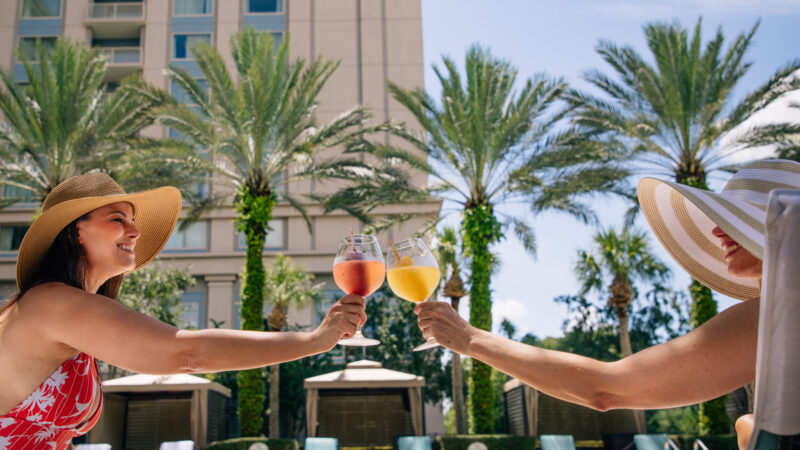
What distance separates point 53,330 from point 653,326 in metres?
30.3

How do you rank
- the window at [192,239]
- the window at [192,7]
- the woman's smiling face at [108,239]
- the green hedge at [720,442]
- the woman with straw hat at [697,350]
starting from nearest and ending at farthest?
the woman with straw hat at [697,350] < the woman's smiling face at [108,239] < the green hedge at [720,442] < the window at [192,239] < the window at [192,7]

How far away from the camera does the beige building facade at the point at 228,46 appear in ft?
104

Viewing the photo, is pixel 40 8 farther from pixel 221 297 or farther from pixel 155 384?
pixel 155 384

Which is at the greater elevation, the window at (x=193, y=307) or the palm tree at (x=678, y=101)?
the palm tree at (x=678, y=101)

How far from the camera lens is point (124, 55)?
3453 centimetres

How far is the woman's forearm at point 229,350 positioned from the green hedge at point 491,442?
14.6 meters

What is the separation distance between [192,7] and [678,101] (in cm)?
2712

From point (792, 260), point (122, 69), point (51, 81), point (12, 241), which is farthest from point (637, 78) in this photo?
point (12, 241)

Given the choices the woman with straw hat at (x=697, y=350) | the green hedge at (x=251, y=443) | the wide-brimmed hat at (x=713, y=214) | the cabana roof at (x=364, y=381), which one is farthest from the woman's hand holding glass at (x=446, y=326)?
the cabana roof at (x=364, y=381)

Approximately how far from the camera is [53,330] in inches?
73.5

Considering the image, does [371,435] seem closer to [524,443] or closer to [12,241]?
[524,443]

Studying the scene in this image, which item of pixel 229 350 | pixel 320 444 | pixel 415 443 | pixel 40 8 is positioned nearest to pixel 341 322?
pixel 229 350

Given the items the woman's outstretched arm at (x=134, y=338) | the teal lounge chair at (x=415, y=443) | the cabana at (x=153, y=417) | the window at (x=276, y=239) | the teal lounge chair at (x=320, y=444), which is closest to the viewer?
the woman's outstretched arm at (x=134, y=338)

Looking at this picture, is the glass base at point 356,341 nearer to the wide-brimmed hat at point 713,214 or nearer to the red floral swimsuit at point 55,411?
the red floral swimsuit at point 55,411
